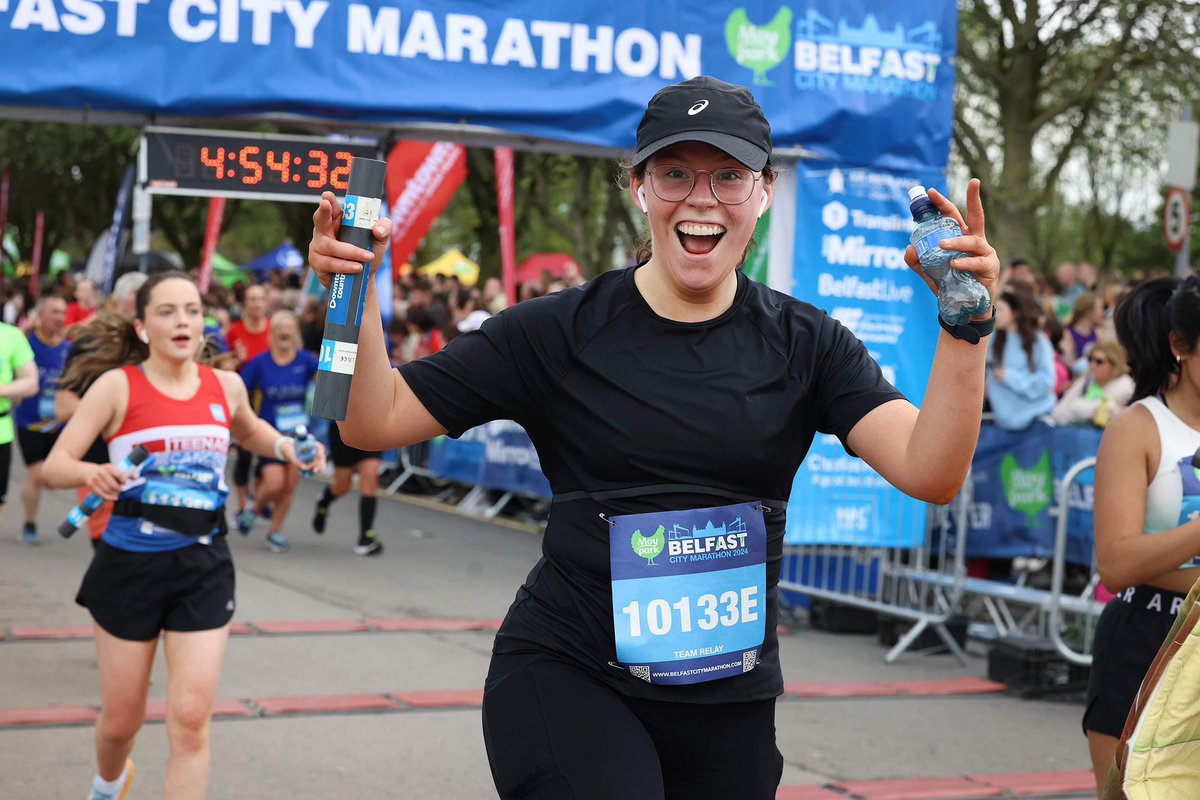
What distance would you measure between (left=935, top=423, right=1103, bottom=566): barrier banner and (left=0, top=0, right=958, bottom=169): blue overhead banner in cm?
196

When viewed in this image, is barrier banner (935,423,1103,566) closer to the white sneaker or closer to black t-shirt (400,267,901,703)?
the white sneaker

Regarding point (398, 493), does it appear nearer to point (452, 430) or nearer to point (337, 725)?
point (337, 725)

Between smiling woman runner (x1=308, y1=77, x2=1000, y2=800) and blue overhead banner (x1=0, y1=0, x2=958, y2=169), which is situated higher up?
blue overhead banner (x1=0, y1=0, x2=958, y2=169)

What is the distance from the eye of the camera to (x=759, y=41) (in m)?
9.80

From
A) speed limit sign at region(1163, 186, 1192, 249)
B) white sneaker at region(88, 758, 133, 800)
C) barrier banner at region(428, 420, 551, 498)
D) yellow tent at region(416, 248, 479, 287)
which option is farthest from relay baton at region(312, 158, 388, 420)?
yellow tent at region(416, 248, 479, 287)

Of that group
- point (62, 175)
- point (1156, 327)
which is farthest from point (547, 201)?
point (1156, 327)

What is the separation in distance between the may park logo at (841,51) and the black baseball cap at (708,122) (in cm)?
703

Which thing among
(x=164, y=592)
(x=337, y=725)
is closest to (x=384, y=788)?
(x=337, y=725)

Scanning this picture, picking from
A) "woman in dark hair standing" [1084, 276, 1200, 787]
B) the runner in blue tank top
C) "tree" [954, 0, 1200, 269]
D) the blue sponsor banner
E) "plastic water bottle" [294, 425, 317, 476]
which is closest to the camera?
"woman in dark hair standing" [1084, 276, 1200, 787]

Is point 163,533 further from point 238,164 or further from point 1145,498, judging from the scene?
point 238,164

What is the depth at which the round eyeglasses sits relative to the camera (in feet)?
9.53

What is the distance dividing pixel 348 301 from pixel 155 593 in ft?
8.15

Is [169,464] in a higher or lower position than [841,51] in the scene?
lower

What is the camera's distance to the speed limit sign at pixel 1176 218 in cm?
1123
